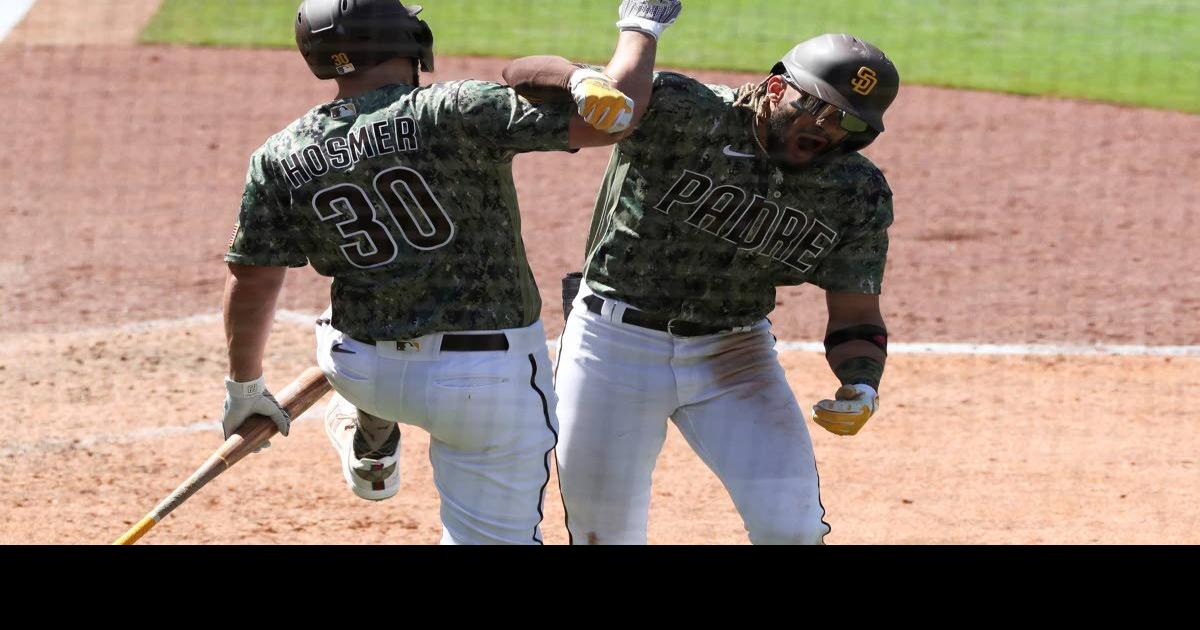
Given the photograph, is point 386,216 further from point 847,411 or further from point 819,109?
point 847,411

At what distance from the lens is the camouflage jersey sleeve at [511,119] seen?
300 centimetres

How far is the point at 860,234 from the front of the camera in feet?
11.8

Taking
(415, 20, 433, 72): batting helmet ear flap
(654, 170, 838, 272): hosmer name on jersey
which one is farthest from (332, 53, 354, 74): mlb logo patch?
(654, 170, 838, 272): hosmer name on jersey

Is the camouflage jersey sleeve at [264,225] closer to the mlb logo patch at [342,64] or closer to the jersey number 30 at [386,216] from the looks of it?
the jersey number 30 at [386,216]

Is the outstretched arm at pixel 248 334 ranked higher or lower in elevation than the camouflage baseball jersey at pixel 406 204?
lower

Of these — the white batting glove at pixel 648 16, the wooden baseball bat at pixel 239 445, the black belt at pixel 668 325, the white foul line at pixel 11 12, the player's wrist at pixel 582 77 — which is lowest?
the white foul line at pixel 11 12

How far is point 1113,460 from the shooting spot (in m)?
5.39

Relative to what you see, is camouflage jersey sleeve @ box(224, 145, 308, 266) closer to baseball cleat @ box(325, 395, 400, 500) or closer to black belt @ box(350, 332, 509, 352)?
black belt @ box(350, 332, 509, 352)

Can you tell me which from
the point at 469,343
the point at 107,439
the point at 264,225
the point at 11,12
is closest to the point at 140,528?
the point at 264,225

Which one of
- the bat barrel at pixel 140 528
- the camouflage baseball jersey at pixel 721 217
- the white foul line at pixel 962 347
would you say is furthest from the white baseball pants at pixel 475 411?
the white foul line at pixel 962 347

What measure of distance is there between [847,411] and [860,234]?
459 mm

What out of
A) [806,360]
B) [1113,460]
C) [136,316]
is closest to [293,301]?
[136,316]

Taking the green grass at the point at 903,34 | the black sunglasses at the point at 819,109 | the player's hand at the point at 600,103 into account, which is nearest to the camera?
the player's hand at the point at 600,103

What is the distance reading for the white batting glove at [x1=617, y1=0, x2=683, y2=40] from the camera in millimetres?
3201
